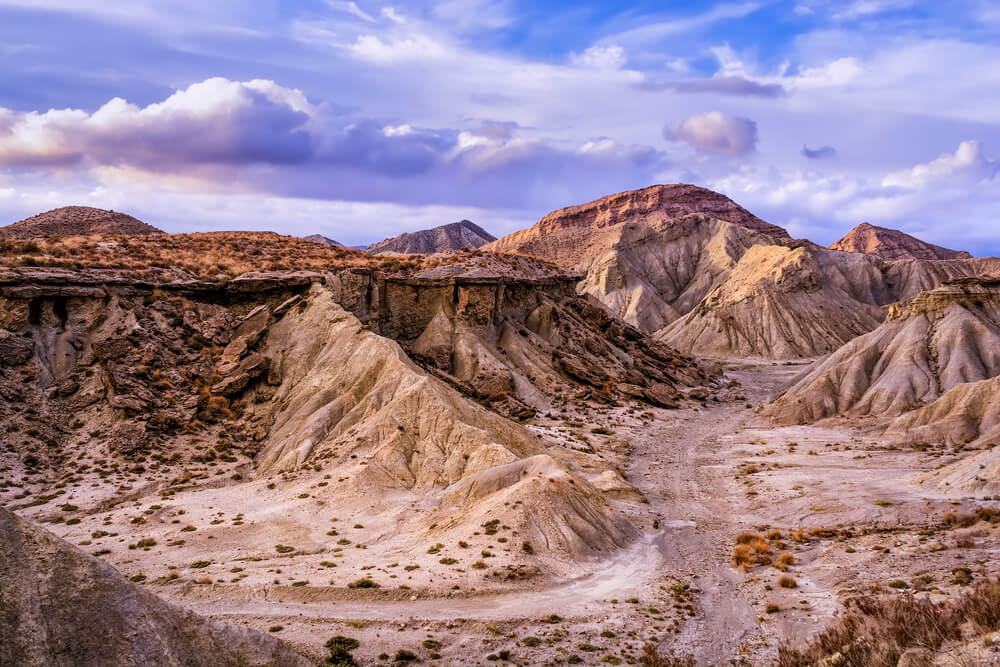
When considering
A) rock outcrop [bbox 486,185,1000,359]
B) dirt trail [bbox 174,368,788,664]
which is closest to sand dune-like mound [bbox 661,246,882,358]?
rock outcrop [bbox 486,185,1000,359]

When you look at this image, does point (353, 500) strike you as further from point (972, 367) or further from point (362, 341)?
point (972, 367)

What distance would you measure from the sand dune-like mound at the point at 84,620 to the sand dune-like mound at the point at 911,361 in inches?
1836

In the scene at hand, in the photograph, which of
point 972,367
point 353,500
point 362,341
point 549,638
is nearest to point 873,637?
point 549,638

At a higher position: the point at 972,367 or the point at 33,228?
the point at 33,228

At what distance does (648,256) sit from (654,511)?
106m

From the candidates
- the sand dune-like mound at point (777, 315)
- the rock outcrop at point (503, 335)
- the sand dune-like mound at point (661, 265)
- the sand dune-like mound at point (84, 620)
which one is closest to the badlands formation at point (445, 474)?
the sand dune-like mound at point (84, 620)

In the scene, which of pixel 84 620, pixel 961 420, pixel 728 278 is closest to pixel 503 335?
pixel 961 420

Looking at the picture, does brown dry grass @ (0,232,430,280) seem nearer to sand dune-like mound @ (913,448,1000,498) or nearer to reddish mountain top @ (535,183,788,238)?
sand dune-like mound @ (913,448,1000,498)

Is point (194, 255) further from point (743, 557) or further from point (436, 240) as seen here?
point (436, 240)

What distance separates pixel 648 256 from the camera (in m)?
129

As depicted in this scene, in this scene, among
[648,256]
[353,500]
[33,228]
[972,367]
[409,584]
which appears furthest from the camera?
[648,256]

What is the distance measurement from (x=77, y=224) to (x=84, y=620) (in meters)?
64.9

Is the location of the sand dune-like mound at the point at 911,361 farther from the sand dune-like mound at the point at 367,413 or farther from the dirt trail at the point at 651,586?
the sand dune-like mound at the point at 367,413

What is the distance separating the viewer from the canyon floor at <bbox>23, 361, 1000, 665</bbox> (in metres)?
15.6
